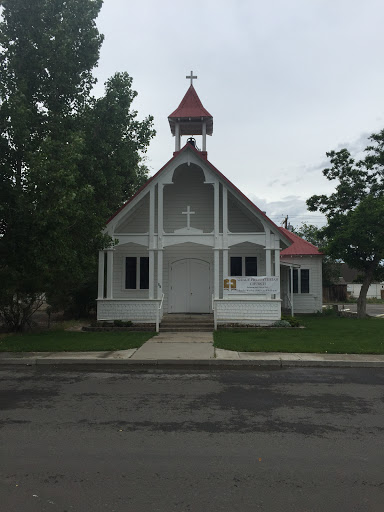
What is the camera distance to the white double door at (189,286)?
18219 mm

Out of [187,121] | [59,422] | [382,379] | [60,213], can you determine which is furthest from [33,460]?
[187,121]

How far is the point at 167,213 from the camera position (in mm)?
18406

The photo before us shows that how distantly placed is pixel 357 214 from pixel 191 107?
9577 millimetres

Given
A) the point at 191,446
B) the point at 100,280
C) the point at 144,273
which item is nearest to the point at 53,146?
the point at 100,280

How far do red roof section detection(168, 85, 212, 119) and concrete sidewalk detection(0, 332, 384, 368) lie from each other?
460 inches

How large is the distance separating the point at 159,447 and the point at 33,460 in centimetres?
134

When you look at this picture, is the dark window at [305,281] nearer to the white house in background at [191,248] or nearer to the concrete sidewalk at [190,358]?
the white house in background at [191,248]

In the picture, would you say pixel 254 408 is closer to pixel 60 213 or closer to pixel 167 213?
pixel 60 213

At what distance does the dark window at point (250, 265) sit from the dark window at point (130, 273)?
497 centimetres

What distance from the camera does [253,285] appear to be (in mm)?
16078

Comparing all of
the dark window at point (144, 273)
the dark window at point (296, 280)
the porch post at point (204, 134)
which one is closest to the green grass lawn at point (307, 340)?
the dark window at point (144, 273)

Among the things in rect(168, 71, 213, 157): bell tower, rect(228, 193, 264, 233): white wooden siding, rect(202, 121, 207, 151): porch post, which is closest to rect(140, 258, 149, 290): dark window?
rect(228, 193, 264, 233): white wooden siding

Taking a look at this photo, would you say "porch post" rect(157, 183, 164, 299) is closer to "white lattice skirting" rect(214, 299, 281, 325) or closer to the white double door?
the white double door

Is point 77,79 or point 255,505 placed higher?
point 77,79
